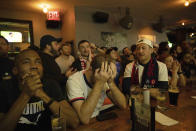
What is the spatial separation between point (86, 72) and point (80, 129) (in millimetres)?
567

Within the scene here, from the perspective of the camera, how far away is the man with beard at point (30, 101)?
954 millimetres

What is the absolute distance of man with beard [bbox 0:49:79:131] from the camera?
3.13 ft

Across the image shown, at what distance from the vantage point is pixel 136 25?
6.05 m

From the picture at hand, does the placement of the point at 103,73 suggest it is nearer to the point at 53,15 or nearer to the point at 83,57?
the point at 83,57

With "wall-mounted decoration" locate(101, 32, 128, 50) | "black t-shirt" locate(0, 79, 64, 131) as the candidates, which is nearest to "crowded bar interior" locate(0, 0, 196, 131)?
"black t-shirt" locate(0, 79, 64, 131)

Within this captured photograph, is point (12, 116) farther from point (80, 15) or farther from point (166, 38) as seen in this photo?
point (166, 38)

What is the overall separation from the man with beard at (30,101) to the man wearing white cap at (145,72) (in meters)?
1.02

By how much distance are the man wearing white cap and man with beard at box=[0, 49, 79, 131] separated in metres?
1.02

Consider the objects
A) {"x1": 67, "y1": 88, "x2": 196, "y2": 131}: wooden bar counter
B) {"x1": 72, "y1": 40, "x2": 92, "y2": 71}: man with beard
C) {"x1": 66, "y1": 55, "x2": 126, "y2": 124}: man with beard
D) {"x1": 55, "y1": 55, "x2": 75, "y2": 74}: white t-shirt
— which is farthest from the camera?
{"x1": 55, "y1": 55, "x2": 75, "y2": 74}: white t-shirt

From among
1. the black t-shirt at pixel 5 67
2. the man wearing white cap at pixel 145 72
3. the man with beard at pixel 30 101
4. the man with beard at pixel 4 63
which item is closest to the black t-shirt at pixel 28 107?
the man with beard at pixel 30 101

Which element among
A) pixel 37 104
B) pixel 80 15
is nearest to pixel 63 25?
pixel 80 15

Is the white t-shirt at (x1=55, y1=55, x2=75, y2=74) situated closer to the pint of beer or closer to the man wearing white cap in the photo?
the man wearing white cap

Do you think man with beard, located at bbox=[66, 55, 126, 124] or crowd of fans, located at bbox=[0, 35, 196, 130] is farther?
man with beard, located at bbox=[66, 55, 126, 124]

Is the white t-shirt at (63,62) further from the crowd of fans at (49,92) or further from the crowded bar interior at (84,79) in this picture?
the crowd of fans at (49,92)
